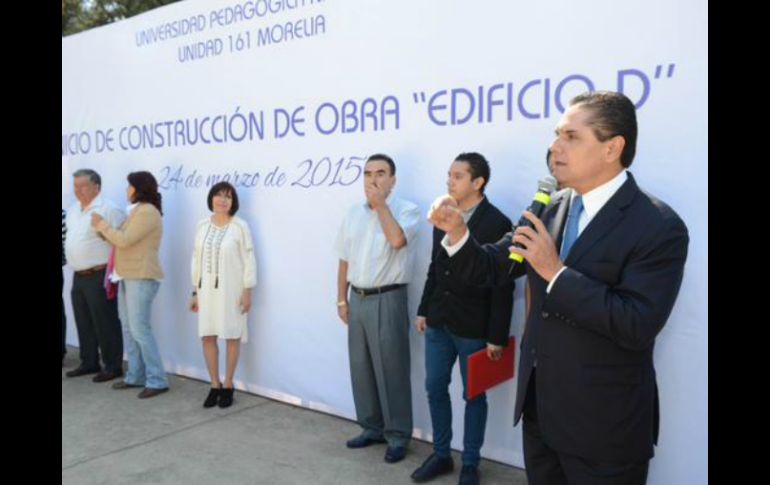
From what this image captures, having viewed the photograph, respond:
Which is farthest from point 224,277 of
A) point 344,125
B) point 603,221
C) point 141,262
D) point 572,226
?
point 603,221

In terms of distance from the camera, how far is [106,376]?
17.2ft

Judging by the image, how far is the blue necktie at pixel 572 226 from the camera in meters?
1.90

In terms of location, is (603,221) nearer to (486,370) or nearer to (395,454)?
(486,370)

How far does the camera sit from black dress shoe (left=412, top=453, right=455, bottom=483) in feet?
10.9

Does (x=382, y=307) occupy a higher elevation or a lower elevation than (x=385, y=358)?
higher

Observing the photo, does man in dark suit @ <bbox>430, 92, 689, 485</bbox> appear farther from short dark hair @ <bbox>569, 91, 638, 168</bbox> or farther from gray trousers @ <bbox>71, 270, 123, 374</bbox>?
gray trousers @ <bbox>71, 270, 123, 374</bbox>

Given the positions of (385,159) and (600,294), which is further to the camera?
(385,159)

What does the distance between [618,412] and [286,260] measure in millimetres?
3169

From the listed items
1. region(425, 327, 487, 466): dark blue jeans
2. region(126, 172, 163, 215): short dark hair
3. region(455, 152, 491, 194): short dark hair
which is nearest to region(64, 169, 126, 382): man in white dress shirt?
region(126, 172, 163, 215): short dark hair

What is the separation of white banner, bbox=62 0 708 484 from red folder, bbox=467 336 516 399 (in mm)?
228

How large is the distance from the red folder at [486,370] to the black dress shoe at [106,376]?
3550mm

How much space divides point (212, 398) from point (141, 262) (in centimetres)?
118
